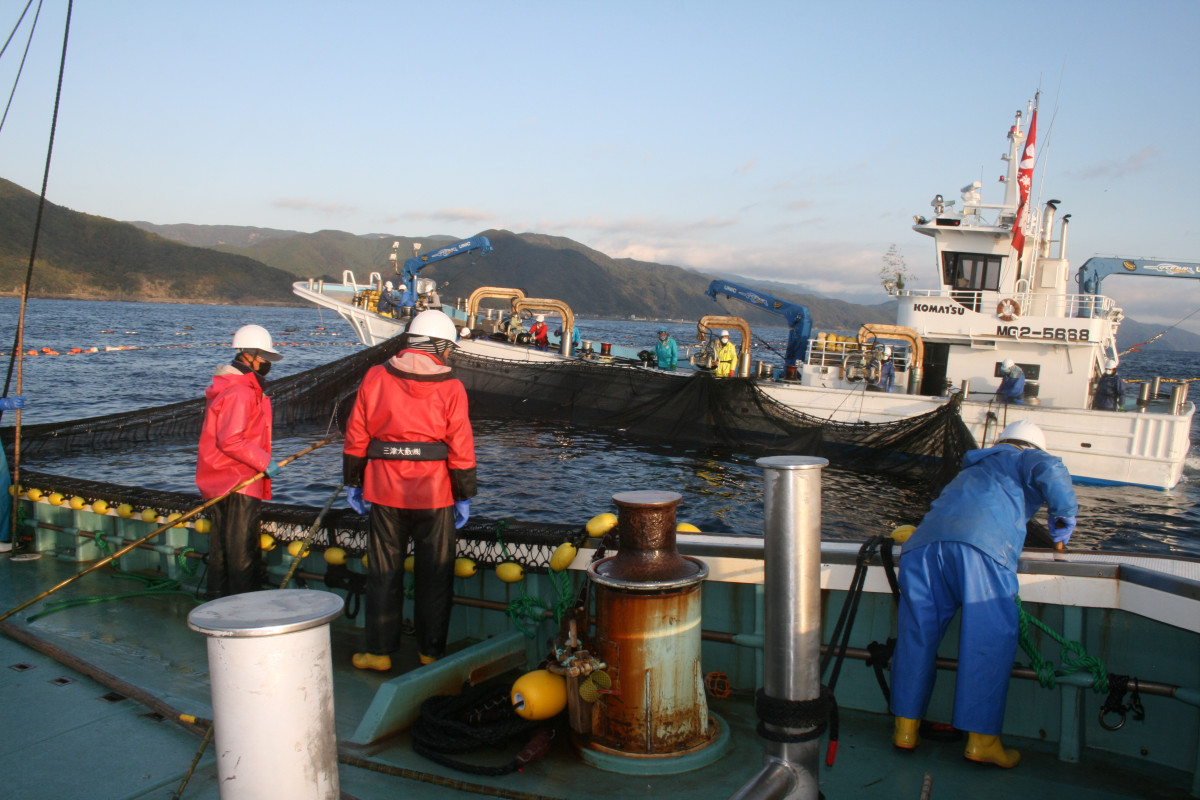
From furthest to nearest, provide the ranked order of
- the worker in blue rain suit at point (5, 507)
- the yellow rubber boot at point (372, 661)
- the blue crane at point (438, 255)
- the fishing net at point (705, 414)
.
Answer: the blue crane at point (438, 255), the fishing net at point (705, 414), the worker in blue rain suit at point (5, 507), the yellow rubber boot at point (372, 661)

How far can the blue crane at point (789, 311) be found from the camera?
21.8m

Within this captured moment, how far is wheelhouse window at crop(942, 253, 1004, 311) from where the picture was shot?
17969 millimetres

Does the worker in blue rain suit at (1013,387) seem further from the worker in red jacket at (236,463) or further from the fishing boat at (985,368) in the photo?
the worker in red jacket at (236,463)

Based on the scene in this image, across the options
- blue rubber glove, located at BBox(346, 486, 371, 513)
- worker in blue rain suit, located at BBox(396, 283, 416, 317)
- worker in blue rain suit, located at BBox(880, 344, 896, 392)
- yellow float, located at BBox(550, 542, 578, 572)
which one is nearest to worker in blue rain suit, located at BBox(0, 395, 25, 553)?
blue rubber glove, located at BBox(346, 486, 371, 513)

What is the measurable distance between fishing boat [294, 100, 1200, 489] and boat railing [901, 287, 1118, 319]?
3cm

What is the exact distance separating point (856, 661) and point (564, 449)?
14508 millimetres

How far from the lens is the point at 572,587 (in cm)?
421

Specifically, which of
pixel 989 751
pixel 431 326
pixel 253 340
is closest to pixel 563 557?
pixel 431 326

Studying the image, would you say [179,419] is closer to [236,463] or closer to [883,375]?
[236,463]

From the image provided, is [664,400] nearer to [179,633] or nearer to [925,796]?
[179,633]

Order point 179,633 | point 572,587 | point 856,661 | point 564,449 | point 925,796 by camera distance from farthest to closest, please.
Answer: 1. point 564,449
2. point 179,633
3. point 572,587
4. point 856,661
5. point 925,796

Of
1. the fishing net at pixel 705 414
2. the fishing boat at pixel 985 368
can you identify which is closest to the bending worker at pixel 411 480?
the fishing net at pixel 705 414

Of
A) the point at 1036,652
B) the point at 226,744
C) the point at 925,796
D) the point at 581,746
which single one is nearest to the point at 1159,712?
the point at 1036,652

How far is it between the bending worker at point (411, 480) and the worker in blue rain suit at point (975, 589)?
2.20 m
